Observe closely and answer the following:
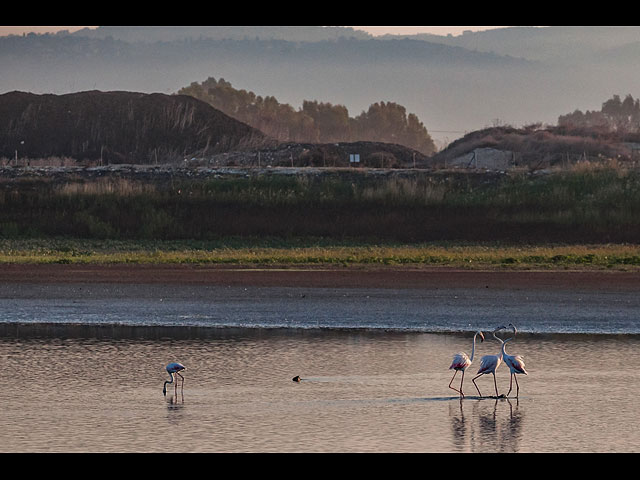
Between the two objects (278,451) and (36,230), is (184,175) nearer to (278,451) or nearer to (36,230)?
(36,230)

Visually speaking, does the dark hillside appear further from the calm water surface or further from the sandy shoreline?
the calm water surface

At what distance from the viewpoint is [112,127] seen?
8394 cm

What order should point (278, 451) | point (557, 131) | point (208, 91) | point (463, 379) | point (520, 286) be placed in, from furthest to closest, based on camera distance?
point (208, 91)
point (557, 131)
point (520, 286)
point (463, 379)
point (278, 451)

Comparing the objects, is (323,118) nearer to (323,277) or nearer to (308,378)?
(323,277)

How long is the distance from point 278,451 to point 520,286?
15679mm

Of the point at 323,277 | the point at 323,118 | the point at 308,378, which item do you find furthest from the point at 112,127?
the point at 323,118

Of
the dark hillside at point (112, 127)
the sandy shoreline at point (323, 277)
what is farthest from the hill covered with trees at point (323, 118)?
the sandy shoreline at point (323, 277)

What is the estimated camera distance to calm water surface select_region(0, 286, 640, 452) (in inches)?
428

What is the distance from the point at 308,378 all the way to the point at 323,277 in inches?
527

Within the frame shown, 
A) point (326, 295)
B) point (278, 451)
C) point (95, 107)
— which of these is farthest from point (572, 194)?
point (95, 107)

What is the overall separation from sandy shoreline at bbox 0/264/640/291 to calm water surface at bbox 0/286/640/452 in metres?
3.46

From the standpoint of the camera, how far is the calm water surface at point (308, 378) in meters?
10.9

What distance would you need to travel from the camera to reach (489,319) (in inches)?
781

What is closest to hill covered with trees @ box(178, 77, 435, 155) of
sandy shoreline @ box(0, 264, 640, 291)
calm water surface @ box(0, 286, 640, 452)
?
sandy shoreline @ box(0, 264, 640, 291)
